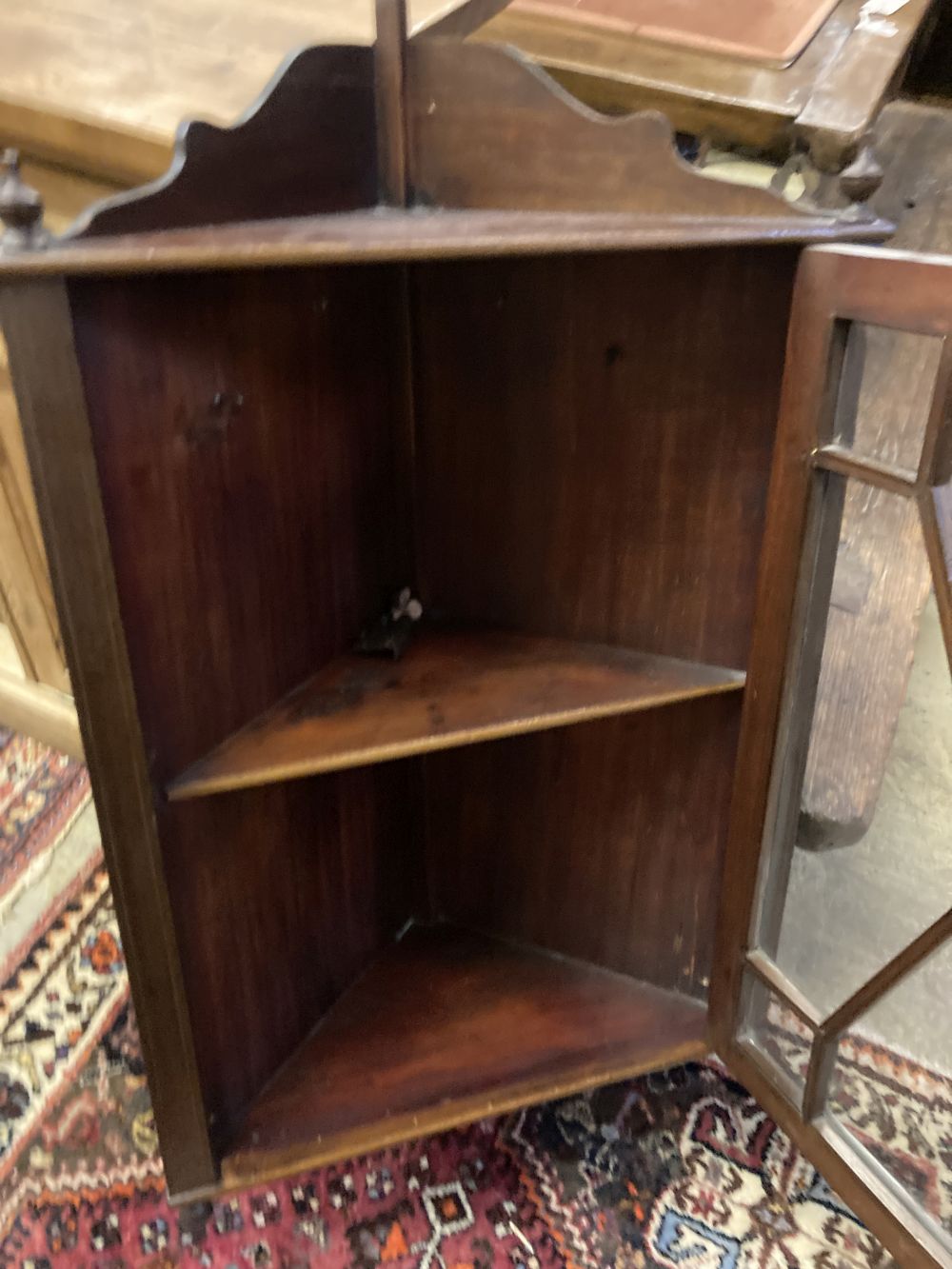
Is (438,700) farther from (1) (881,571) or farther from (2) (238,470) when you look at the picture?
(1) (881,571)

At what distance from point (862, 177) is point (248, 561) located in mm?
565

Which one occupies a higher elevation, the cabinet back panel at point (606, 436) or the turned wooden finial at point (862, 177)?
the turned wooden finial at point (862, 177)

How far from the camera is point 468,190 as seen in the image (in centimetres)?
83

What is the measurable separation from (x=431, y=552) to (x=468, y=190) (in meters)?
0.39

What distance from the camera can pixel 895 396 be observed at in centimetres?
101

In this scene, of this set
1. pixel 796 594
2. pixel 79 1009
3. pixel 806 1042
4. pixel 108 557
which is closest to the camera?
pixel 108 557

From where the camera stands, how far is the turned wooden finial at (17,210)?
23.2 inches

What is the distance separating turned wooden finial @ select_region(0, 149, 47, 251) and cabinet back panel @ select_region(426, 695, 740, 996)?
2.36 ft

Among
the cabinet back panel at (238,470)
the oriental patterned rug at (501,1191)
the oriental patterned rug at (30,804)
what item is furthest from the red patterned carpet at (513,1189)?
the cabinet back panel at (238,470)

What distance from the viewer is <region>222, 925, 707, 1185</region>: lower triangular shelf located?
100 cm

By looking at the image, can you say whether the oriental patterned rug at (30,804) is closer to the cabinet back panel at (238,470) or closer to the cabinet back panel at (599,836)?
the cabinet back panel at (599,836)

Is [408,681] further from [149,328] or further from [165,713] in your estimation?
[149,328]

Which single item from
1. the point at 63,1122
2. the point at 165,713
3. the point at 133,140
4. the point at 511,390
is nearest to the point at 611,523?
the point at 511,390

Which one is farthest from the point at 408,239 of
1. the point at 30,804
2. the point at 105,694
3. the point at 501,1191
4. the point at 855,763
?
the point at 30,804
